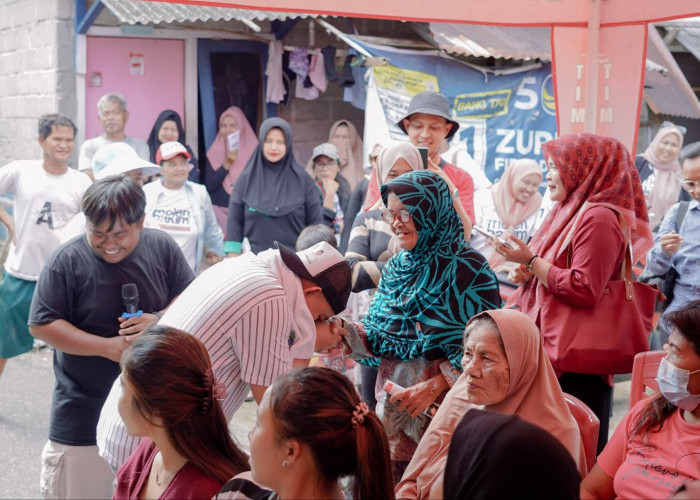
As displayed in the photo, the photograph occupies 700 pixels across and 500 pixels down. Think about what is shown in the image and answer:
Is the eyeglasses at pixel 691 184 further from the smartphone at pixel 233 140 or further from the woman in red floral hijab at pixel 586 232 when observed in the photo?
the smartphone at pixel 233 140

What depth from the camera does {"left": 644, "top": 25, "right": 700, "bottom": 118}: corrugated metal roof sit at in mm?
8016

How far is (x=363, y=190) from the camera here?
5.41 m

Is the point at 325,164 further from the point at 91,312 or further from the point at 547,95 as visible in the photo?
the point at 91,312

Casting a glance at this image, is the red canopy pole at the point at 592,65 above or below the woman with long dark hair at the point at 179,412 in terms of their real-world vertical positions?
above

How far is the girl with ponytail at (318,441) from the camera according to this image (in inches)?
75.6

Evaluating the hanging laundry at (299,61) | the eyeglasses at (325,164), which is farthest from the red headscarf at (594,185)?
the hanging laundry at (299,61)

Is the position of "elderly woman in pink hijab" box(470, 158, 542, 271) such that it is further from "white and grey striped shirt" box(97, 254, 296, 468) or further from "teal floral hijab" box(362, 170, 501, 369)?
"white and grey striped shirt" box(97, 254, 296, 468)

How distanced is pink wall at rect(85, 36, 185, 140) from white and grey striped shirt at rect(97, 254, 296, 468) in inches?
220

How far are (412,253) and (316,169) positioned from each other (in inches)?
168

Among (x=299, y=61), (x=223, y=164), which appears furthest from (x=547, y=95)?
(x=223, y=164)

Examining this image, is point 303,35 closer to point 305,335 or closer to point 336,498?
point 305,335

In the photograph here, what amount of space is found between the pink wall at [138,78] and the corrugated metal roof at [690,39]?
549 centimetres

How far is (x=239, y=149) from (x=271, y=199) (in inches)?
113

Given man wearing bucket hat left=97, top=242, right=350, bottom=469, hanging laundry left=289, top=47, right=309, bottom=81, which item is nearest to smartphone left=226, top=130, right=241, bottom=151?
hanging laundry left=289, top=47, right=309, bottom=81
